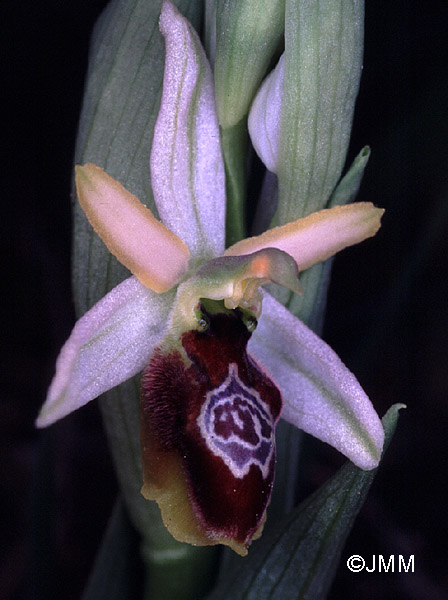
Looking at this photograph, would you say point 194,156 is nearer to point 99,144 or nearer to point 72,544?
point 99,144

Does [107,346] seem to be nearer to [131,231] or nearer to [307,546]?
[131,231]

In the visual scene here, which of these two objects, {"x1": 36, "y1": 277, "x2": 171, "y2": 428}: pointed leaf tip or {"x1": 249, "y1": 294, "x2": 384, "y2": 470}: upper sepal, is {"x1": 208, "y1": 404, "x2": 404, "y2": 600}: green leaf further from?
{"x1": 36, "y1": 277, "x2": 171, "y2": 428}: pointed leaf tip

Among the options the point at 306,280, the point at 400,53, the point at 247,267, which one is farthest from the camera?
the point at 400,53

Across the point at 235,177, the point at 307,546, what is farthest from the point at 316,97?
the point at 307,546

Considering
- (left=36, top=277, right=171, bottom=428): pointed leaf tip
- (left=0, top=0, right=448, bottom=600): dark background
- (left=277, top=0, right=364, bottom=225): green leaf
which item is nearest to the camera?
(left=36, top=277, right=171, bottom=428): pointed leaf tip

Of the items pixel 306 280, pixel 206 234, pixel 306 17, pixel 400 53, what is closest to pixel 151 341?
pixel 206 234

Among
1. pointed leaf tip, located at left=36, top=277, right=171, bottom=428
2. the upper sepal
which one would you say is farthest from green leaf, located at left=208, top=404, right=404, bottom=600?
pointed leaf tip, located at left=36, top=277, right=171, bottom=428
